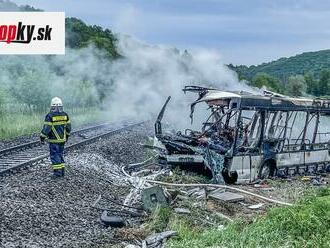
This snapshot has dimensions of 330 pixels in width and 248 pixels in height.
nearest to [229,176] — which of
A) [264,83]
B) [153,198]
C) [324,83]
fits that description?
[153,198]

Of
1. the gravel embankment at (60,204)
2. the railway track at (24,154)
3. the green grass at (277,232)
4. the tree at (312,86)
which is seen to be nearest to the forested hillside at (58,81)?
the railway track at (24,154)

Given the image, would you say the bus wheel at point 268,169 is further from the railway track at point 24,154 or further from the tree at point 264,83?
the tree at point 264,83

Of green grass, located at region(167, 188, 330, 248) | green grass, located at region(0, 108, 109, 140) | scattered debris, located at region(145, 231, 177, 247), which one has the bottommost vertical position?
green grass, located at region(0, 108, 109, 140)

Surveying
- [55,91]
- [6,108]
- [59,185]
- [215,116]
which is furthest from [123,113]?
[59,185]

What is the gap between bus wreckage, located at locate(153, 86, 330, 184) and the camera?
546 inches

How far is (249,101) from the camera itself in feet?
46.0

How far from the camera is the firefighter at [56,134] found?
12.2 metres

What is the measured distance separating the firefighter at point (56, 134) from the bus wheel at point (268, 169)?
561cm

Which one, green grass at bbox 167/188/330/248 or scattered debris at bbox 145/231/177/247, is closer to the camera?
green grass at bbox 167/188/330/248

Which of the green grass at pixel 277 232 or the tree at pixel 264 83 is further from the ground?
the tree at pixel 264 83

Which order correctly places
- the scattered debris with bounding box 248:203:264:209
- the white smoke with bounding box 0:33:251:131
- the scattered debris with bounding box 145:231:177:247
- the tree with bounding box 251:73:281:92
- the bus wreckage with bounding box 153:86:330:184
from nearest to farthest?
the scattered debris with bounding box 145:231:177:247 → the scattered debris with bounding box 248:203:264:209 → the bus wreckage with bounding box 153:86:330:184 → the white smoke with bounding box 0:33:251:131 → the tree with bounding box 251:73:281:92

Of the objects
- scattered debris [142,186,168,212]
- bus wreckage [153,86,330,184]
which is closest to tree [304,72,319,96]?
bus wreckage [153,86,330,184]

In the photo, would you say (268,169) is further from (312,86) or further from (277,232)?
(312,86)

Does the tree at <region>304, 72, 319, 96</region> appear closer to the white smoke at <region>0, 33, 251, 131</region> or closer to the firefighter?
the white smoke at <region>0, 33, 251, 131</region>
